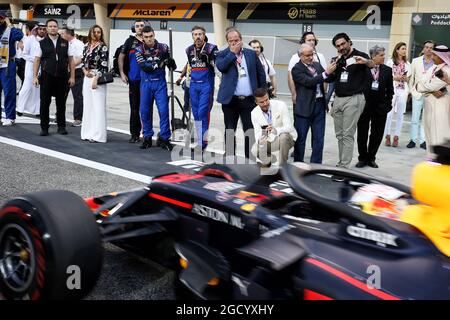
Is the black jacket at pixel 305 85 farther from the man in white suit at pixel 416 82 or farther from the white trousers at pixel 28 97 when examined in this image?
the white trousers at pixel 28 97

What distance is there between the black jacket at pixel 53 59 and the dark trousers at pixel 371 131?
4573mm

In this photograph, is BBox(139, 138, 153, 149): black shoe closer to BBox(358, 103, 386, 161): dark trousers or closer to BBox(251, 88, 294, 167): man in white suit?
BBox(251, 88, 294, 167): man in white suit

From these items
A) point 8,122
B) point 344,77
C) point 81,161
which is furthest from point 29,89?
point 344,77

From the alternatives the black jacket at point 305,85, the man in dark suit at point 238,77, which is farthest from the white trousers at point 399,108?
the man in dark suit at point 238,77

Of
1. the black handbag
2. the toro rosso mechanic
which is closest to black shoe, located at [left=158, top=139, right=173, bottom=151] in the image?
the toro rosso mechanic

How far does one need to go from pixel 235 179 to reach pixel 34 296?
1.44 meters

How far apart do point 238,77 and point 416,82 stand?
105 inches

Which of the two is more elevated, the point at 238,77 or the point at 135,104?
the point at 238,77

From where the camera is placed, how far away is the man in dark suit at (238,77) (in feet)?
21.2

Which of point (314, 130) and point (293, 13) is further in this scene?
point (293, 13)

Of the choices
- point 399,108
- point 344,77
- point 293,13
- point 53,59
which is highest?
point 293,13

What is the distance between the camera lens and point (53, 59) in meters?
7.95

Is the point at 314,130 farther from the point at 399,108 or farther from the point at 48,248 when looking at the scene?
the point at 48,248

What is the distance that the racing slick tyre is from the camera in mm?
2516
